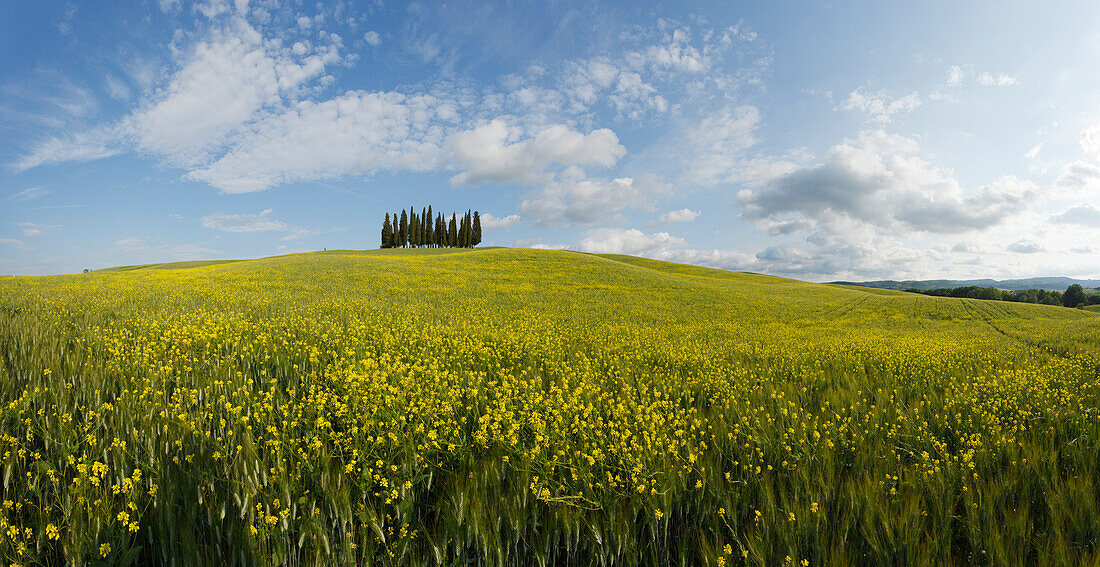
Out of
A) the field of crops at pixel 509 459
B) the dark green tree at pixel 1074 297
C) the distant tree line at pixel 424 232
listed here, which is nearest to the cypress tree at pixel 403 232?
the distant tree line at pixel 424 232

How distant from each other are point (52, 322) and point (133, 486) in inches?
379

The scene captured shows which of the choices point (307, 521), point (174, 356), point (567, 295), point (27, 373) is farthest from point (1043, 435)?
point (567, 295)

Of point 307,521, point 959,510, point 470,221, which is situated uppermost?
point 470,221

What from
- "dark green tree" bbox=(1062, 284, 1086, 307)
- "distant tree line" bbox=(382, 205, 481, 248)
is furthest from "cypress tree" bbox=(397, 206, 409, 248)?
"dark green tree" bbox=(1062, 284, 1086, 307)

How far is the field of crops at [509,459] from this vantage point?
9.19ft

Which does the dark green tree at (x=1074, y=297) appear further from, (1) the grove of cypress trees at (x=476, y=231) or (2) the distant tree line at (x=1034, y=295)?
(1) the grove of cypress trees at (x=476, y=231)

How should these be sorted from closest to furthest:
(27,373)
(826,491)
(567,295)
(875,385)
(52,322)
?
(826,491)
(27,373)
(875,385)
(52,322)
(567,295)

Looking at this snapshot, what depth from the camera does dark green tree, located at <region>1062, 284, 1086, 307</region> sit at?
208ft

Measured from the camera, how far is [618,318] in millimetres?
18938

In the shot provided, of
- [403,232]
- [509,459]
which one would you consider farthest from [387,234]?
[509,459]

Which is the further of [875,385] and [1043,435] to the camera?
[875,385]

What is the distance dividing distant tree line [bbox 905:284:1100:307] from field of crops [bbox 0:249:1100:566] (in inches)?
2695

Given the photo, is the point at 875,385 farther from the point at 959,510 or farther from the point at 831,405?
the point at 959,510

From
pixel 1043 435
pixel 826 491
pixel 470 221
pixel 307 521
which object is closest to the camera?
pixel 307 521
